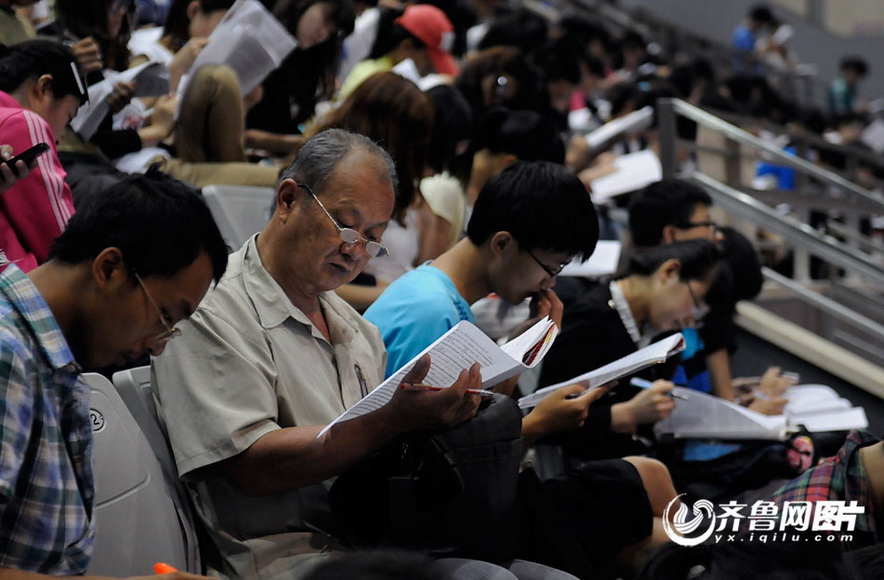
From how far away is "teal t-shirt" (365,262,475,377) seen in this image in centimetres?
279

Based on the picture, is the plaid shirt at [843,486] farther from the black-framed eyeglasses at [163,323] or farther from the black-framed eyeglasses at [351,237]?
the black-framed eyeglasses at [163,323]

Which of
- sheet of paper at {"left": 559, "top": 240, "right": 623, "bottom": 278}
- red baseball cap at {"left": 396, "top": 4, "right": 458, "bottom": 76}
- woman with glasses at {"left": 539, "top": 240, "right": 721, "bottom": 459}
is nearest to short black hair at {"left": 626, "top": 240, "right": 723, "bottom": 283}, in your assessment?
woman with glasses at {"left": 539, "top": 240, "right": 721, "bottom": 459}

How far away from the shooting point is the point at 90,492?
6.07 feet

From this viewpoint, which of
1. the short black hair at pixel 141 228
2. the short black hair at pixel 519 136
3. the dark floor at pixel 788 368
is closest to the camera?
the short black hair at pixel 141 228

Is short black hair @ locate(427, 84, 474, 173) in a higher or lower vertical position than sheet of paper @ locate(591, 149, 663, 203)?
higher

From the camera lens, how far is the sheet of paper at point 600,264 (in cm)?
407

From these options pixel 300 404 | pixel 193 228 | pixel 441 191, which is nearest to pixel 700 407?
pixel 441 191

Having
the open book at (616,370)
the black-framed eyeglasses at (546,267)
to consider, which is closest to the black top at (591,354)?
the open book at (616,370)

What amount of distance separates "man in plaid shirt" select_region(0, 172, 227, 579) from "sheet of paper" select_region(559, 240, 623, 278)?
232 centimetres

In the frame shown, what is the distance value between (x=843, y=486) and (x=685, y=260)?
4.89 feet

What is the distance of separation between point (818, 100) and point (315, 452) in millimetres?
15169

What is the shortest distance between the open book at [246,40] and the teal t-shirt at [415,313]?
5.36 ft

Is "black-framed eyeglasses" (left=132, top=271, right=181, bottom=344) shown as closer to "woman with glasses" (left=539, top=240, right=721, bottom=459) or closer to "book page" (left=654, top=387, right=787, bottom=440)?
"woman with glasses" (left=539, top=240, right=721, bottom=459)

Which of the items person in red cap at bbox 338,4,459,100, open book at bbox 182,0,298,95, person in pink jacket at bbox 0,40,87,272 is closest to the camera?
person in pink jacket at bbox 0,40,87,272
